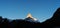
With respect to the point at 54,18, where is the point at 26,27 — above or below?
below

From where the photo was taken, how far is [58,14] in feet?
26.0

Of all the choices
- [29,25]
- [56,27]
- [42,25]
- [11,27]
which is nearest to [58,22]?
[56,27]

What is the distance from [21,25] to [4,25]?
0.85 meters

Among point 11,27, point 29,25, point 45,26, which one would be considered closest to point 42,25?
point 45,26

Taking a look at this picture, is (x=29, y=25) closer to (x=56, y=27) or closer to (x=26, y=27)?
(x=26, y=27)

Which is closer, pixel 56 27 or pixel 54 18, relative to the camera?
pixel 56 27

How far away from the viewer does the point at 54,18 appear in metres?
8.05

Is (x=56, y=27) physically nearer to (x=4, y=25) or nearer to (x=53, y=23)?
(x=53, y=23)

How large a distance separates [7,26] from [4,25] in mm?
157

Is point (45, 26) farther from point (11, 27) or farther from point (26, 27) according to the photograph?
point (11, 27)

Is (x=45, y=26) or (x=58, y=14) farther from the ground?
(x=58, y=14)

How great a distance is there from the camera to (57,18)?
7.82m

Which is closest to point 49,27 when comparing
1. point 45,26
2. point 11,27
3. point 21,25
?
point 45,26

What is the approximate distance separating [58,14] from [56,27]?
30.5 inches
